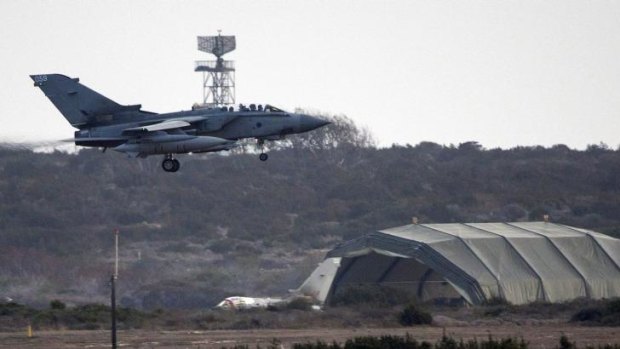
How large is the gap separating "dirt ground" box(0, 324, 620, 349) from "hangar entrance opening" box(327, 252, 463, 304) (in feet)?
39.8

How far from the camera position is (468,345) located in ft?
131

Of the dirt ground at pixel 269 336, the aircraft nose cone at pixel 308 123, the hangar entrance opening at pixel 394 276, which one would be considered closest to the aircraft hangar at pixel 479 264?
the hangar entrance opening at pixel 394 276

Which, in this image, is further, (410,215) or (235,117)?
(410,215)

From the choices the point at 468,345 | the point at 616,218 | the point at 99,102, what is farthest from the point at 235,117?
the point at 616,218

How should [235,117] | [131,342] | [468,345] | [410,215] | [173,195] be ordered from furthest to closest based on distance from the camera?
1. [173,195]
2. [410,215]
3. [235,117]
4. [131,342]
5. [468,345]

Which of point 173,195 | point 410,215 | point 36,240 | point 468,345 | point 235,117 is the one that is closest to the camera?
point 468,345

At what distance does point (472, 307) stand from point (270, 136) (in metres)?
11.4

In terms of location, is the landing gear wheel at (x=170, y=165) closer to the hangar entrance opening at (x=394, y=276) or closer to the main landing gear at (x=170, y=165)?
the main landing gear at (x=170, y=165)

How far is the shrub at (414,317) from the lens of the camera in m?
52.8

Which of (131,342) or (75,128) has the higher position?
(75,128)

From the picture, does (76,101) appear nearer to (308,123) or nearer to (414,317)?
(308,123)

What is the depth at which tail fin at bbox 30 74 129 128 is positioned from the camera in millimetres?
54438

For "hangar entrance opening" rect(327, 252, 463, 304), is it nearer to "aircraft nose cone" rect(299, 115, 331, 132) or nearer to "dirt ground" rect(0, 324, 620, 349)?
"aircraft nose cone" rect(299, 115, 331, 132)

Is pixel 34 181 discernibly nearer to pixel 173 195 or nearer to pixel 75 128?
pixel 173 195
